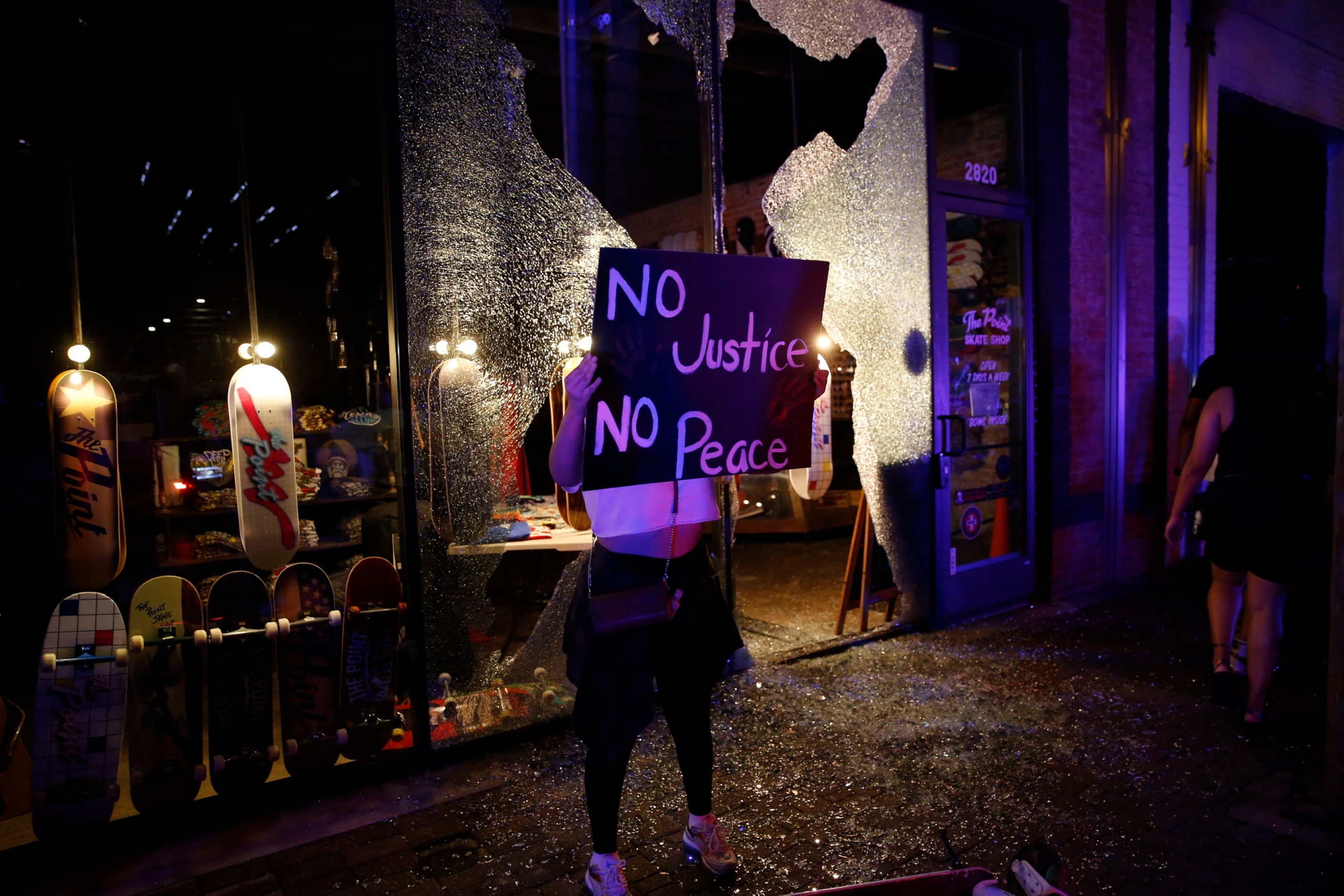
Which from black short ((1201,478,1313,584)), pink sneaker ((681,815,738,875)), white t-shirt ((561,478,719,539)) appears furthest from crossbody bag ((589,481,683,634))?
black short ((1201,478,1313,584))

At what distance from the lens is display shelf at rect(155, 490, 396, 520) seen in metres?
3.91

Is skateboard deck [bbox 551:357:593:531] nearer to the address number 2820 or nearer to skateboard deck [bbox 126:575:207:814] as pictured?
skateboard deck [bbox 126:575:207:814]

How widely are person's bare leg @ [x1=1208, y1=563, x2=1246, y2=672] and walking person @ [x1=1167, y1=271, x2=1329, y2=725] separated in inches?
5.7

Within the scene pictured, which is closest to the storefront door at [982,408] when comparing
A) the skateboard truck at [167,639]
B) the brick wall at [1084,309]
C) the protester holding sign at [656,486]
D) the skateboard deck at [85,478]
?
the brick wall at [1084,309]

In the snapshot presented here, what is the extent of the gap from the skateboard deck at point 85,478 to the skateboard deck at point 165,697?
0.21 metres

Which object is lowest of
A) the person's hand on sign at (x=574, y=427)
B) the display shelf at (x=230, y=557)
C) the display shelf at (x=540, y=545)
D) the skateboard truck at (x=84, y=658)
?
the skateboard truck at (x=84, y=658)

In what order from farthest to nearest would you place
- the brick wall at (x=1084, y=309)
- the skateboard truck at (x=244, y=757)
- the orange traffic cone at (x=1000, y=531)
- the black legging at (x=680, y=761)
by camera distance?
the brick wall at (x=1084, y=309)
the orange traffic cone at (x=1000, y=531)
the skateboard truck at (x=244, y=757)
the black legging at (x=680, y=761)

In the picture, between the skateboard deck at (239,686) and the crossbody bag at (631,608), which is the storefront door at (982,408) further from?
the skateboard deck at (239,686)

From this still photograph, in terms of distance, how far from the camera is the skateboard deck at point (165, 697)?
10.5 feet

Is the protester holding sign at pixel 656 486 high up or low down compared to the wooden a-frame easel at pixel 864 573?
up

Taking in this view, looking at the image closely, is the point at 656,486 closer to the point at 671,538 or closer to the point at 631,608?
the point at 671,538

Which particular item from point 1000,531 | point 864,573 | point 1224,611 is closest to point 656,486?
point 864,573

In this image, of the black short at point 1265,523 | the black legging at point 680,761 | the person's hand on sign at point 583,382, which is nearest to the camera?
the person's hand on sign at point 583,382

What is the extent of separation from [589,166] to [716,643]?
2.53 meters
